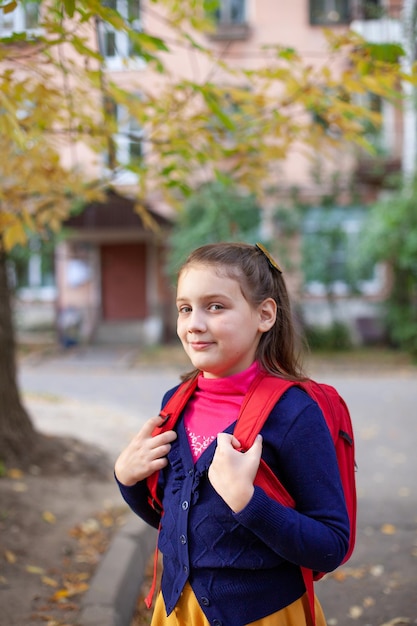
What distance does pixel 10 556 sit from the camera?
3531 mm

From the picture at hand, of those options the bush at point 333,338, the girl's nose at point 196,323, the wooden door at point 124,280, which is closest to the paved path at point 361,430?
the girl's nose at point 196,323

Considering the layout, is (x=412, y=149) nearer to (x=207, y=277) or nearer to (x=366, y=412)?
(x=366, y=412)

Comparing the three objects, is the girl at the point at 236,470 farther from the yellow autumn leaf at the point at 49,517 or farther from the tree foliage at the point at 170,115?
the yellow autumn leaf at the point at 49,517

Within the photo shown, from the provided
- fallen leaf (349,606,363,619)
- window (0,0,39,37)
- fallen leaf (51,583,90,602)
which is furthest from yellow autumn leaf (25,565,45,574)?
window (0,0,39,37)

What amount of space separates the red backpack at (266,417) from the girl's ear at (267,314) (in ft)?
0.41

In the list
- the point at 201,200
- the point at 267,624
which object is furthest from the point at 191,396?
the point at 201,200

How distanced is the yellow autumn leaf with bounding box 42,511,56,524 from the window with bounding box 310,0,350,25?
15.9m

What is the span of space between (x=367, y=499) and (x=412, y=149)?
1341 cm

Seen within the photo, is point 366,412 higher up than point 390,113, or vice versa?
point 390,113

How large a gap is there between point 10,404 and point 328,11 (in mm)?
15904

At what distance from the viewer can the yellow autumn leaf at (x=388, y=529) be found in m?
4.71

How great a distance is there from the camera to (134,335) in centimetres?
1870

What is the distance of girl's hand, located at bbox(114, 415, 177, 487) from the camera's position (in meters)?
1.73

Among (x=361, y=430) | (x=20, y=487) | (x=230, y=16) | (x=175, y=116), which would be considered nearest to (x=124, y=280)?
(x=230, y=16)
